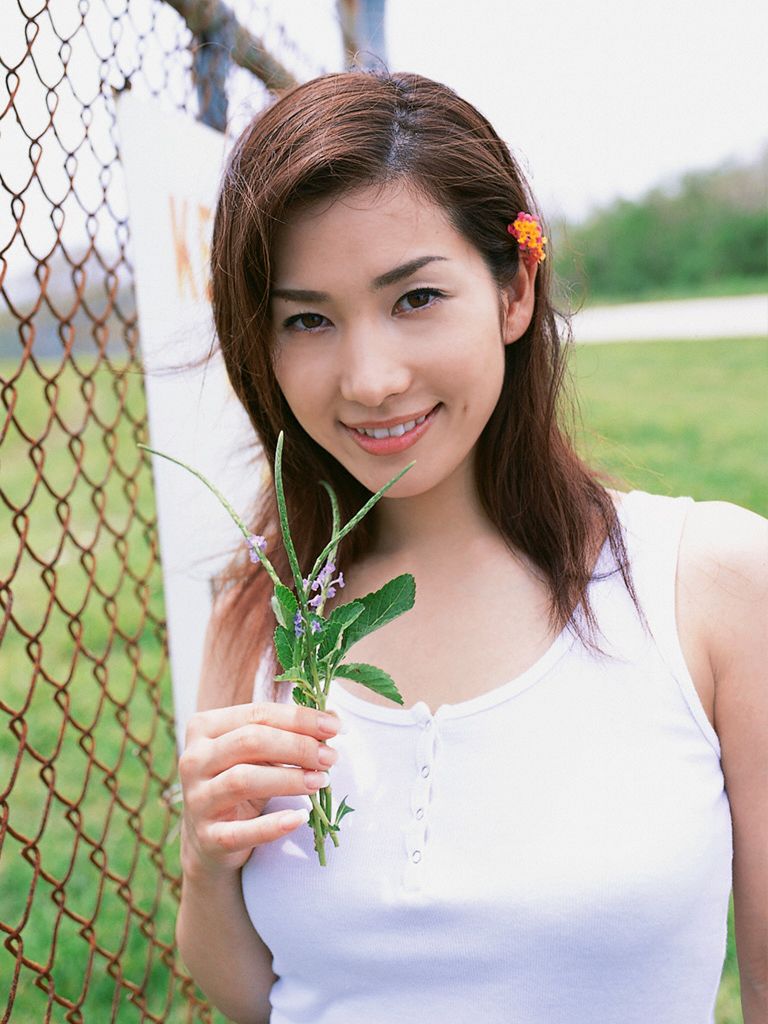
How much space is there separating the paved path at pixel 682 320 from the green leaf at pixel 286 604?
940 cm

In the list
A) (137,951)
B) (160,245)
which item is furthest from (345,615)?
(137,951)

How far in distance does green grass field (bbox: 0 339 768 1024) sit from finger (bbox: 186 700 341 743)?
0.33 meters

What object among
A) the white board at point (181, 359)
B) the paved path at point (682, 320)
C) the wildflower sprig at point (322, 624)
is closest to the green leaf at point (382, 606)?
the wildflower sprig at point (322, 624)

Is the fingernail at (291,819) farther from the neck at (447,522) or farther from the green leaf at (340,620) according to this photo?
the neck at (447,522)

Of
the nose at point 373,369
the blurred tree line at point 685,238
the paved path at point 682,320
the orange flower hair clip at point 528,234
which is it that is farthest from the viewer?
the blurred tree line at point 685,238

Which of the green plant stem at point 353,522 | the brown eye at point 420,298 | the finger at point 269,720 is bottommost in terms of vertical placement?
the finger at point 269,720

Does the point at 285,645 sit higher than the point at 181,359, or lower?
lower

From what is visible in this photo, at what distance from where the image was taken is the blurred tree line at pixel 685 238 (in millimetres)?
15406

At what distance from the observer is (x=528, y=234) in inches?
59.1

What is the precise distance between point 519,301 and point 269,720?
0.72 meters

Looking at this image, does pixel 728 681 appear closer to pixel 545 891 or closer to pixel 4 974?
pixel 545 891

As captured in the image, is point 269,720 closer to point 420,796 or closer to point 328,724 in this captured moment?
point 328,724

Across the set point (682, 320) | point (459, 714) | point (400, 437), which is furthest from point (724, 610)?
point (682, 320)

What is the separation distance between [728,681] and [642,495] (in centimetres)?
32
